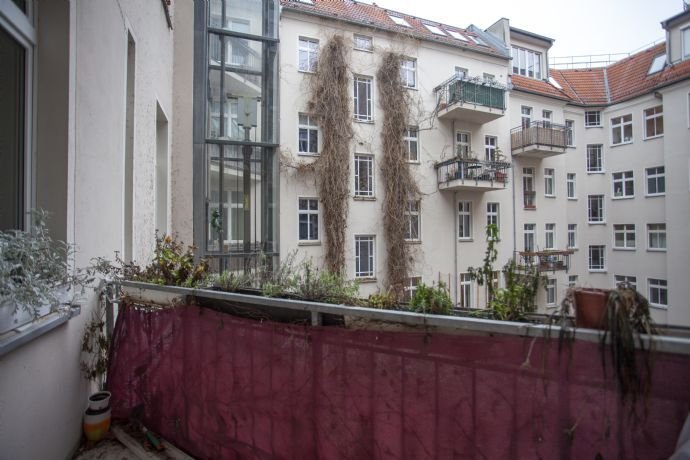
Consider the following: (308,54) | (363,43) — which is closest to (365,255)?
(308,54)

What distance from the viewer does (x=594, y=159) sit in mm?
20328

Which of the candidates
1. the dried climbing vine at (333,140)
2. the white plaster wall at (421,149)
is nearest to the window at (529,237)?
the white plaster wall at (421,149)

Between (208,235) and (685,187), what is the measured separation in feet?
66.5

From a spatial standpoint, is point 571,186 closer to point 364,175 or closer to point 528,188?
point 528,188

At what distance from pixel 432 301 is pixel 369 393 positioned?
603 mm

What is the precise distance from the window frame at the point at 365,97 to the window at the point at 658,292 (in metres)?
16.1

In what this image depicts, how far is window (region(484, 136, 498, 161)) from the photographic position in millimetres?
16906

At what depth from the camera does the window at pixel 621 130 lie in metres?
19.4

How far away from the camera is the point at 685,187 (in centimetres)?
1653

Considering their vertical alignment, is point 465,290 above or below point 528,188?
below

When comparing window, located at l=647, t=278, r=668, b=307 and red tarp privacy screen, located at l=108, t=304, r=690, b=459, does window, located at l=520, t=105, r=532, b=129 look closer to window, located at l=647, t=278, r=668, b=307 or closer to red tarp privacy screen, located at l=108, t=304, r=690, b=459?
window, located at l=647, t=278, r=668, b=307

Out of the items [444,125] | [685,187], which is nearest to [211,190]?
[444,125]

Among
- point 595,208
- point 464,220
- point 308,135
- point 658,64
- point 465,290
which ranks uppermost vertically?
point 658,64

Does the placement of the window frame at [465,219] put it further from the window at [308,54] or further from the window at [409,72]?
the window at [308,54]
